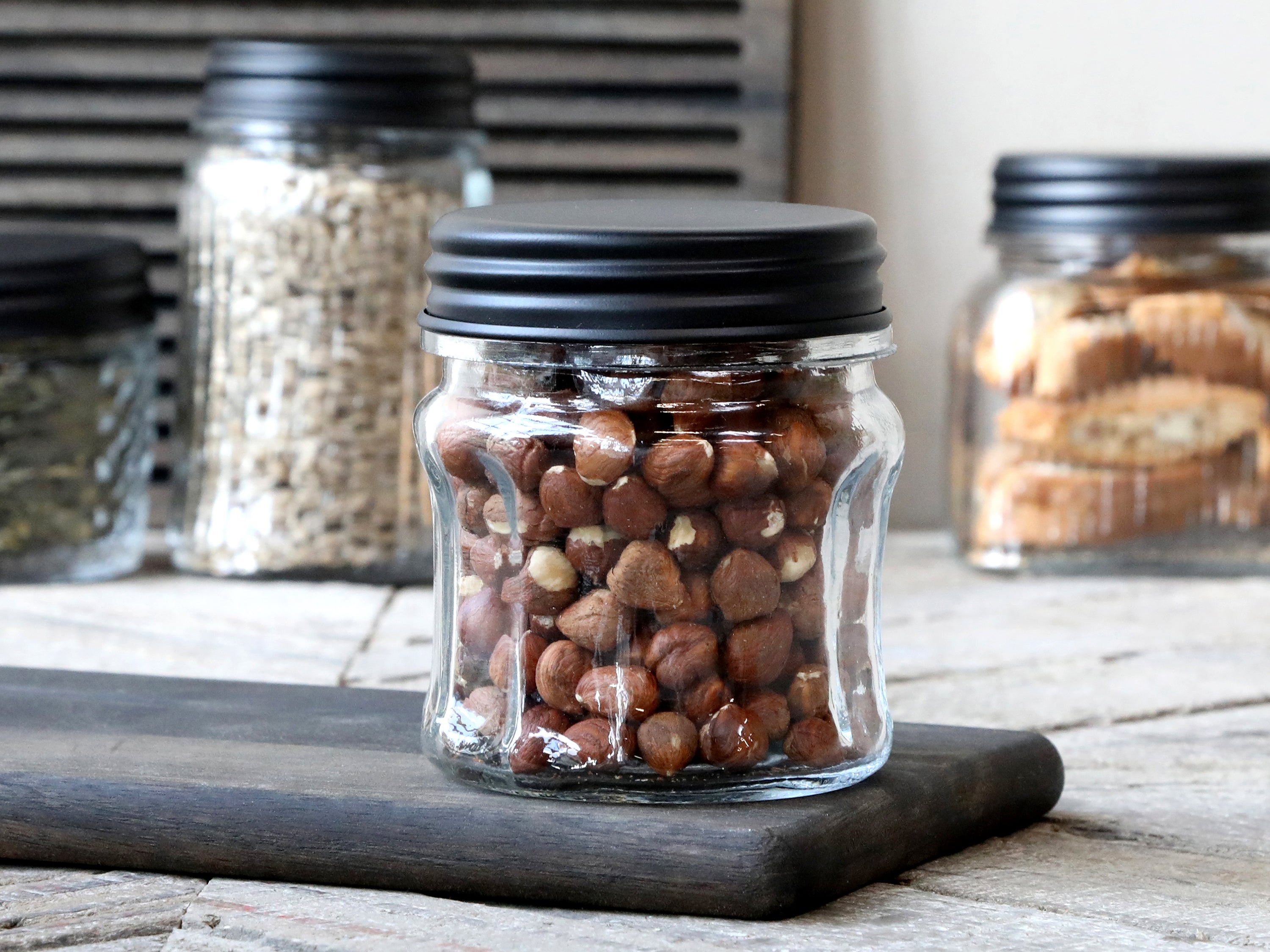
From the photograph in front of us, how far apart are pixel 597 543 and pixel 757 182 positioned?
2.47 ft

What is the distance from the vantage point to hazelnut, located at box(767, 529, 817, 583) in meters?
0.56

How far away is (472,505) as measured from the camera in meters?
0.58

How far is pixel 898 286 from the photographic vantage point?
1.31m

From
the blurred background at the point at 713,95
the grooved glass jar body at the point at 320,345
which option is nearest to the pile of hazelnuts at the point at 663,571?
the grooved glass jar body at the point at 320,345

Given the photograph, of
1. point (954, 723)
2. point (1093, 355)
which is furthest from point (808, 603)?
point (1093, 355)

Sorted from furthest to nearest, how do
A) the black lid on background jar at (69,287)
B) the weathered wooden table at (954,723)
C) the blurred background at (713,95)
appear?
the blurred background at (713,95) < the black lid on background jar at (69,287) < the weathered wooden table at (954,723)

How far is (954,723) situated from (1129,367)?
1.16 ft

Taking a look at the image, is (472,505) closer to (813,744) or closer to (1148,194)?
(813,744)

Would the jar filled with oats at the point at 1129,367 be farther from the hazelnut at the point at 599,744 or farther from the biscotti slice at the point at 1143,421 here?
the hazelnut at the point at 599,744

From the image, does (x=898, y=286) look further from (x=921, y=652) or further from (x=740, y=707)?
(x=740, y=707)

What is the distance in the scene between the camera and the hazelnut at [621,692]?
1.79ft

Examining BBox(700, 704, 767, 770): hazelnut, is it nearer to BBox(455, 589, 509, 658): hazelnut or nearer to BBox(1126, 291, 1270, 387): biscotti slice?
BBox(455, 589, 509, 658): hazelnut

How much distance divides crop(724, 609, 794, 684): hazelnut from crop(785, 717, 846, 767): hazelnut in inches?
0.8

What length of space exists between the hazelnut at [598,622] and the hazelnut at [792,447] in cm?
6
